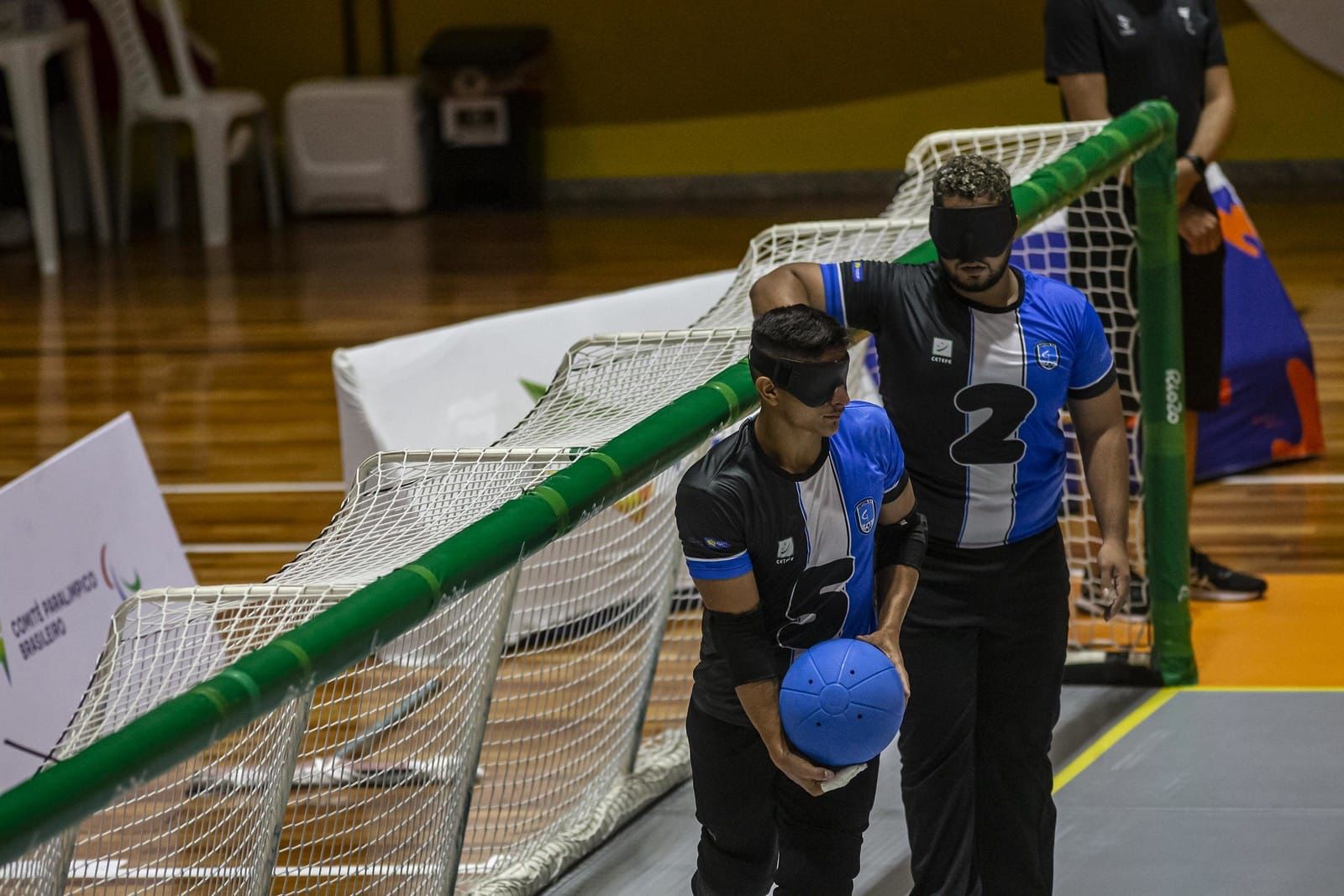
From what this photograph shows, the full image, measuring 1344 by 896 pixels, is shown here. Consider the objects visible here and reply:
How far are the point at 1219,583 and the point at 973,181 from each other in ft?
9.84

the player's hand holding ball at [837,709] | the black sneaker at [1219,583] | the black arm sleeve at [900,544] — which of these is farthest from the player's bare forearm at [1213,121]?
the player's hand holding ball at [837,709]

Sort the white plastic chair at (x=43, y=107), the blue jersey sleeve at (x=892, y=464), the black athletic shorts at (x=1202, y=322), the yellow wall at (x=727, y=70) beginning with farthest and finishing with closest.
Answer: the yellow wall at (x=727, y=70) < the white plastic chair at (x=43, y=107) < the black athletic shorts at (x=1202, y=322) < the blue jersey sleeve at (x=892, y=464)

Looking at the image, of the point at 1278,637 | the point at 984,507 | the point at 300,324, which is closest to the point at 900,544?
the point at 984,507

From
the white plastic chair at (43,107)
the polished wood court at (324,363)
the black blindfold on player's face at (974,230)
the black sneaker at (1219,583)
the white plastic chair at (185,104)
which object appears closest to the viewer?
the black blindfold on player's face at (974,230)

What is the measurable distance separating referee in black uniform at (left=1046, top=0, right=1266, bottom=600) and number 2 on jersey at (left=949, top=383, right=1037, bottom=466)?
2187 mm

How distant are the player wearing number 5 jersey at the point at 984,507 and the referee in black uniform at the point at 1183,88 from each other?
2.11m

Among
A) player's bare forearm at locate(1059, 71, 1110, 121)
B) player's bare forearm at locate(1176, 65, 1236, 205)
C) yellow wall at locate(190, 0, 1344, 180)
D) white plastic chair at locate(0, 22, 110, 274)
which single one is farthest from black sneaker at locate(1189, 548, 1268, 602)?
white plastic chair at locate(0, 22, 110, 274)

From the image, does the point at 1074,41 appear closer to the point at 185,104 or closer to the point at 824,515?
the point at 824,515

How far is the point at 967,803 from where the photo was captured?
142 inches

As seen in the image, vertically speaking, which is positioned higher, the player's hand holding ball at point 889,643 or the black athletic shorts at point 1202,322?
the player's hand holding ball at point 889,643

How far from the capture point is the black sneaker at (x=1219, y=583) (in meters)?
5.94

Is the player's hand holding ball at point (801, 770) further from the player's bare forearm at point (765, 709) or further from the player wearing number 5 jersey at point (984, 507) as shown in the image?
the player wearing number 5 jersey at point (984, 507)

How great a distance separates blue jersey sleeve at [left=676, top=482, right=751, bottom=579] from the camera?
2975 millimetres

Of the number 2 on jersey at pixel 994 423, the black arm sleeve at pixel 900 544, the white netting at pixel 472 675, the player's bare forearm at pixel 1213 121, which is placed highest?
the player's bare forearm at pixel 1213 121
